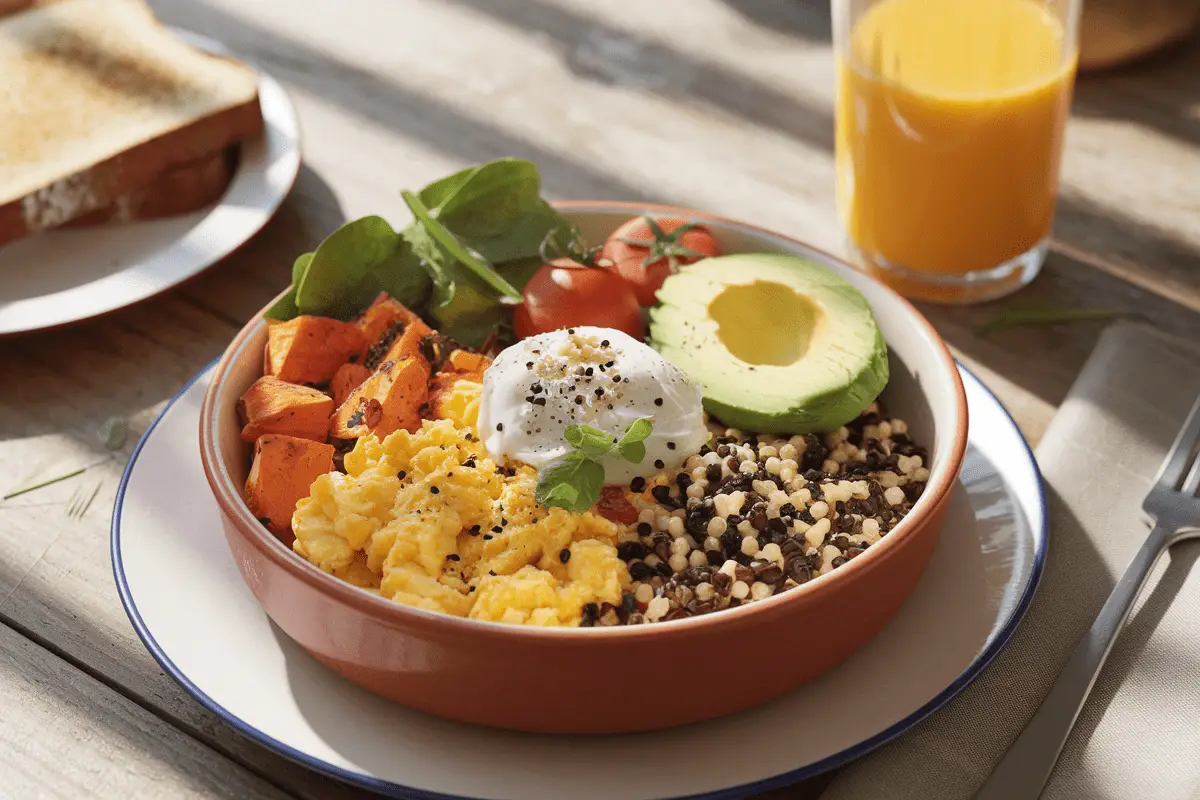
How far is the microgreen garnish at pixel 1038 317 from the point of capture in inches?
75.6

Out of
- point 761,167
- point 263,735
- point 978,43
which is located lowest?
point 761,167

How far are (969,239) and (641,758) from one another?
1.06 meters

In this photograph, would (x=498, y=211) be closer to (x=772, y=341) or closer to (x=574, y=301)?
(x=574, y=301)

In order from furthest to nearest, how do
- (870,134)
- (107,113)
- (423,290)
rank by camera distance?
(107,113), (870,134), (423,290)

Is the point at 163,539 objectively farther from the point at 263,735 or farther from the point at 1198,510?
the point at 1198,510

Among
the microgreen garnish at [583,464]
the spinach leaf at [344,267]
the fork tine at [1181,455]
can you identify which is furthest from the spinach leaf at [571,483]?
the fork tine at [1181,455]

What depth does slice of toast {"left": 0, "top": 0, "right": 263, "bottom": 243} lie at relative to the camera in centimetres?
204

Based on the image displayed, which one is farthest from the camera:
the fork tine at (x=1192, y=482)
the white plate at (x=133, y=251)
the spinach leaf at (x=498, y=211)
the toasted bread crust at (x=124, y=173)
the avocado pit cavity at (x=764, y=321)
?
the toasted bread crust at (x=124, y=173)

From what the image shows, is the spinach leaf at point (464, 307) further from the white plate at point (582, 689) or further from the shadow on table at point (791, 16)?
the shadow on table at point (791, 16)

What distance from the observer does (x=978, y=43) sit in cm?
183

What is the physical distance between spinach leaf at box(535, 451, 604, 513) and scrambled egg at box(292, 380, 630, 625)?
18 millimetres

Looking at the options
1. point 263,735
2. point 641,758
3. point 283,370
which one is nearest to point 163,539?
point 283,370

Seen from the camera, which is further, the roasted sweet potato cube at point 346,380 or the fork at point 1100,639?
the roasted sweet potato cube at point 346,380

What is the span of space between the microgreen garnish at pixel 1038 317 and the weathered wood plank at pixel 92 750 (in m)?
1.24
